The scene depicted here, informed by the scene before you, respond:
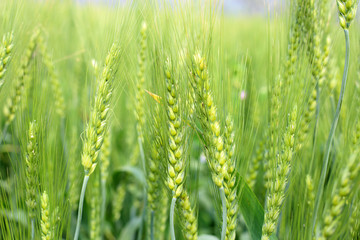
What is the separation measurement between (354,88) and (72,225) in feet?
3.73

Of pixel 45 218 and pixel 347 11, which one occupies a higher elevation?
pixel 347 11

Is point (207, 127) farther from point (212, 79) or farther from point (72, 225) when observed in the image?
point (72, 225)

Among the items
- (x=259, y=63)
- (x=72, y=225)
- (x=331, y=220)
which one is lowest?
(x=72, y=225)

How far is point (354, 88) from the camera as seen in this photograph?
3.40ft

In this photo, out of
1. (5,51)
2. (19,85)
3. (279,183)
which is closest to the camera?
(279,183)

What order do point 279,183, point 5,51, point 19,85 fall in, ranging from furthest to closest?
point 19,85 → point 5,51 → point 279,183

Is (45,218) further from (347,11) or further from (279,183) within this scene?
(347,11)

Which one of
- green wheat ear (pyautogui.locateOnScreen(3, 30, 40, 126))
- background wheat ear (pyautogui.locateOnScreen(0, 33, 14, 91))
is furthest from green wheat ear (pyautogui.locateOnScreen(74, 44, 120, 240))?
green wheat ear (pyautogui.locateOnScreen(3, 30, 40, 126))

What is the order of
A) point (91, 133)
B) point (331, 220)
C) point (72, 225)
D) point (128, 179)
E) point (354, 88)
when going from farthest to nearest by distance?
1. point (128, 179)
2. point (72, 225)
3. point (354, 88)
4. point (91, 133)
5. point (331, 220)

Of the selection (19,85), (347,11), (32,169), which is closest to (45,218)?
(32,169)

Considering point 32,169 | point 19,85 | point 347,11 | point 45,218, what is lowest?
point 45,218

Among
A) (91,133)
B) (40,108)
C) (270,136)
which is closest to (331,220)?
(270,136)

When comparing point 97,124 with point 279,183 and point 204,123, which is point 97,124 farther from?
point 279,183

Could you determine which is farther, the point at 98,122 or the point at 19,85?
the point at 19,85
